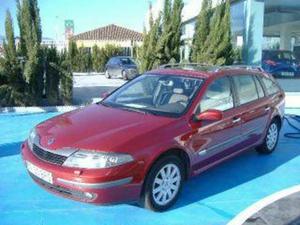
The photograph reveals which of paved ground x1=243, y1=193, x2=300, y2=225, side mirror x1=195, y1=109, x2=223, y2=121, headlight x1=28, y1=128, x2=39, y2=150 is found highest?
side mirror x1=195, y1=109, x2=223, y2=121

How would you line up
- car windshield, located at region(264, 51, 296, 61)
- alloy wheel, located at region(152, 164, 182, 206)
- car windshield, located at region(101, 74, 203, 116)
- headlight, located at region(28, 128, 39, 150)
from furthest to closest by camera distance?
car windshield, located at region(264, 51, 296, 61) < car windshield, located at region(101, 74, 203, 116) < headlight, located at region(28, 128, 39, 150) < alloy wheel, located at region(152, 164, 182, 206)

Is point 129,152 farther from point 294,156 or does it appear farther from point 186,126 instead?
point 294,156

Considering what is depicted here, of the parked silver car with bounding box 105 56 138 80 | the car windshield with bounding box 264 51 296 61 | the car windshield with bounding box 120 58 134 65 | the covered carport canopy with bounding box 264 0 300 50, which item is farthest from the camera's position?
the car windshield with bounding box 120 58 134 65

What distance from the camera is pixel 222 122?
5938 mm

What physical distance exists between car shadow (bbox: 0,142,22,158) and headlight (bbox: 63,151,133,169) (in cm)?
336

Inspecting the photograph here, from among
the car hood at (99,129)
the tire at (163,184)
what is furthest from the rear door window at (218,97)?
the tire at (163,184)

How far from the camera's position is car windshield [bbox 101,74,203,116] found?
565 cm

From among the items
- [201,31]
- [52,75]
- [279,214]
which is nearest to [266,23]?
[201,31]

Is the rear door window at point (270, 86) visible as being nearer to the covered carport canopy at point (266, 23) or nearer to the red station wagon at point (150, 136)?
the red station wagon at point (150, 136)

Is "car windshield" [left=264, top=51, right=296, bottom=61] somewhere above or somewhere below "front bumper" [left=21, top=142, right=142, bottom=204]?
above

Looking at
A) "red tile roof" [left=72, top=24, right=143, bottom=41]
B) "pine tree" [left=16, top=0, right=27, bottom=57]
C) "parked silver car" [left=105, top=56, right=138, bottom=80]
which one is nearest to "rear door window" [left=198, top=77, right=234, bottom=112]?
"pine tree" [left=16, top=0, right=27, bottom=57]

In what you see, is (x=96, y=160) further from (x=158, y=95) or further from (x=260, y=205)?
(x=260, y=205)

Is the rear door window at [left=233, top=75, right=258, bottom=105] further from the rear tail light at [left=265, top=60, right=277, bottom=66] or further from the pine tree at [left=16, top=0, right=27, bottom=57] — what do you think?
the pine tree at [left=16, top=0, right=27, bottom=57]

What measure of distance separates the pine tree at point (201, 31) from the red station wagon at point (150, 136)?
6797 mm
